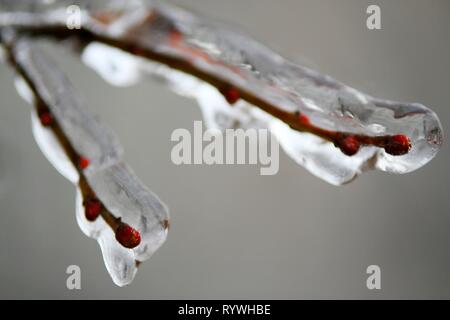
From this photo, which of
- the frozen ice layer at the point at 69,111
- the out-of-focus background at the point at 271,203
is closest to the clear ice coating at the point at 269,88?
the frozen ice layer at the point at 69,111

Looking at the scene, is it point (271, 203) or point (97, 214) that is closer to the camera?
point (97, 214)

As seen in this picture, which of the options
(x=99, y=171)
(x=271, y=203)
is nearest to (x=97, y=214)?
(x=99, y=171)

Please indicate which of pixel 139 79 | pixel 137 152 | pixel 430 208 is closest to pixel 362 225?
pixel 430 208

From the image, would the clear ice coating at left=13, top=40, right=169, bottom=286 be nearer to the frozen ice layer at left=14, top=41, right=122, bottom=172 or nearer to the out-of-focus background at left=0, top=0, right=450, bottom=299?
the frozen ice layer at left=14, top=41, right=122, bottom=172

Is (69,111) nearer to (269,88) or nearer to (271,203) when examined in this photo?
(269,88)

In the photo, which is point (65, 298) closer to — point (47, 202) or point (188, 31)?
point (47, 202)

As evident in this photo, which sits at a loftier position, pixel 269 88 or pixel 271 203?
pixel 271 203
